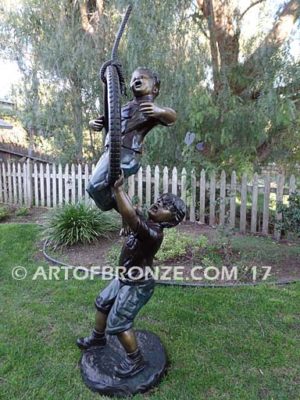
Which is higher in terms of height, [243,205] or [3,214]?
[243,205]

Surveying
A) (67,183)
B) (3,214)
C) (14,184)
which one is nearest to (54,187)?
(67,183)

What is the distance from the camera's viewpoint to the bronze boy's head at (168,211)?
6.57ft

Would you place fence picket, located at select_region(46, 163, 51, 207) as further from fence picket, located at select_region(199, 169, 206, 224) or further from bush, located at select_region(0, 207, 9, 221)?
fence picket, located at select_region(199, 169, 206, 224)

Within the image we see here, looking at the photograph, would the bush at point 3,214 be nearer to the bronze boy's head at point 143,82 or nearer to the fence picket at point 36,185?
the fence picket at point 36,185

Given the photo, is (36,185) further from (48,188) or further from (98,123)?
(98,123)

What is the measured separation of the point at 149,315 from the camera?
9.84 ft

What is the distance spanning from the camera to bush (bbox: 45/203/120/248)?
4742 mm

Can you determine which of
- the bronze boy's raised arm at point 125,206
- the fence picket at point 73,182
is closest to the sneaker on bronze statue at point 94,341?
the bronze boy's raised arm at point 125,206

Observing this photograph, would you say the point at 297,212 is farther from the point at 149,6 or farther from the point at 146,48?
the point at 149,6

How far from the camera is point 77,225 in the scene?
4855 millimetres

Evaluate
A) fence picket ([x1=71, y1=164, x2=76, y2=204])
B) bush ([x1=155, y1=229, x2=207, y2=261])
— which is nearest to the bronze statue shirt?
bush ([x1=155, y1=229, x2=207, y2=261])

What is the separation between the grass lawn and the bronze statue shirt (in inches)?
29.5

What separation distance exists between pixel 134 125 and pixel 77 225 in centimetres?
319

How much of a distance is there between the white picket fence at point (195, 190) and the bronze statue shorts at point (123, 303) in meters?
3.62
